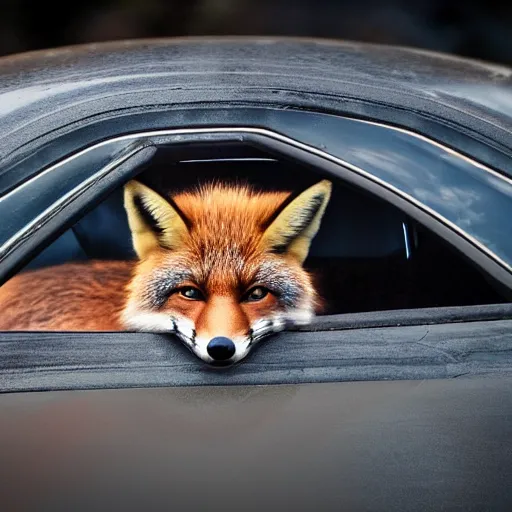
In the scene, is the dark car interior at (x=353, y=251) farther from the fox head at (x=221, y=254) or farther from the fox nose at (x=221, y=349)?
the fox nose at (x=221, y=349)

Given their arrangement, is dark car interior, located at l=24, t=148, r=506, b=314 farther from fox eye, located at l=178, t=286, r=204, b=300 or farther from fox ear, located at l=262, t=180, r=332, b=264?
fox eye, located at l=178, t=286, r=204, b=300

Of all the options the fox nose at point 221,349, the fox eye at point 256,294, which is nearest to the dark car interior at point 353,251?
the fox eye at point 256,294

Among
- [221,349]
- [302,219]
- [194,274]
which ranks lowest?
[221,349]

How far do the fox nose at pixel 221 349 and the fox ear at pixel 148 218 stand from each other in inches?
9.1

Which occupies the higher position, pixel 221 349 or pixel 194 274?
pixel 194 274

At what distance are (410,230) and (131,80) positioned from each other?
69 centimetres

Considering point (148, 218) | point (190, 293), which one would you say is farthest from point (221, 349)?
point (148, 218)

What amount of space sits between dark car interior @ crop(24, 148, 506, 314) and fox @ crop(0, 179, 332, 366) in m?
0.02

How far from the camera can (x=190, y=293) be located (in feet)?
6.18

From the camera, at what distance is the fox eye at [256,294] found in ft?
6.19

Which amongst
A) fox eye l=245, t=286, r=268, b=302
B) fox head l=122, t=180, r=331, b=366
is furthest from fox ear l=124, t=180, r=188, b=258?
fox eye l=245, t=286, r=268, b=302

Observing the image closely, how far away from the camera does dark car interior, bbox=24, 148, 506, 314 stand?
1.88m

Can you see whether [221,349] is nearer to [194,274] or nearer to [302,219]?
[194,274]

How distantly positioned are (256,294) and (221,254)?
4.3 inches
